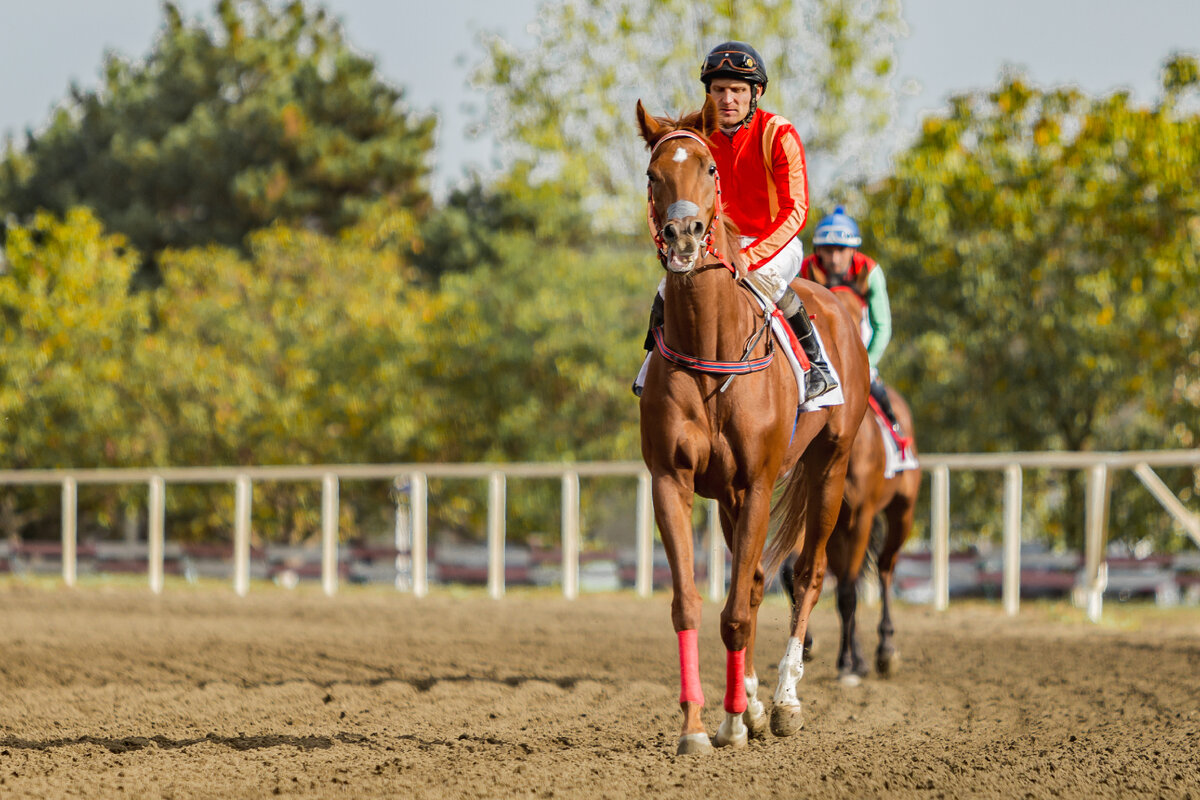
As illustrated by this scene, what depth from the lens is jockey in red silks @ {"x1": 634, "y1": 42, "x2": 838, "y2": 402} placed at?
17.4ft

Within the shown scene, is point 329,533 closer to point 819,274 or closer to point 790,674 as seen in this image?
point 819,274

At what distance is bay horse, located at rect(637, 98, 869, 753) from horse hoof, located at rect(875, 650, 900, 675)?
2482mm

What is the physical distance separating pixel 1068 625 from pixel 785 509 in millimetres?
6622

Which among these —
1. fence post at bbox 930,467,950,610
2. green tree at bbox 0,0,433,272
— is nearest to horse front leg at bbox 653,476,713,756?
fence post at bbox 930,467,950,610

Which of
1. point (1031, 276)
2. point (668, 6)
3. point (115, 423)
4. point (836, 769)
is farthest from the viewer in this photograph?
point (668, 6)

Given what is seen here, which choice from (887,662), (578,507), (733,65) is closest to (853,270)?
(887,662)

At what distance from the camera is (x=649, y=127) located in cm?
496

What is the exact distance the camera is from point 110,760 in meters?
4.57

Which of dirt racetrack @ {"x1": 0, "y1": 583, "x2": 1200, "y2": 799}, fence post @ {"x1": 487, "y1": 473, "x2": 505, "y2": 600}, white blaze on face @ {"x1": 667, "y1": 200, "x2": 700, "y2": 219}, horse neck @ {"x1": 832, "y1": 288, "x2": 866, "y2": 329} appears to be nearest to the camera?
dirt racetrack @ {"x1": 0, "y1": 583, "x2": 1200, "y2": 799}

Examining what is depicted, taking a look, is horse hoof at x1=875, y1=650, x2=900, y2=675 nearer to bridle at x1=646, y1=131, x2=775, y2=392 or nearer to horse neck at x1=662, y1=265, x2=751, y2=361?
bridle at x1=646, y1=131, x2=775, y2=392

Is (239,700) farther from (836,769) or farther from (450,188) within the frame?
(450,188)

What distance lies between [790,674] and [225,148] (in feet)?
110

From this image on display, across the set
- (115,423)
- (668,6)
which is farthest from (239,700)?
(668,6)

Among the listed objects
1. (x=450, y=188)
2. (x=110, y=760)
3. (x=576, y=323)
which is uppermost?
(x=450, y=188)
